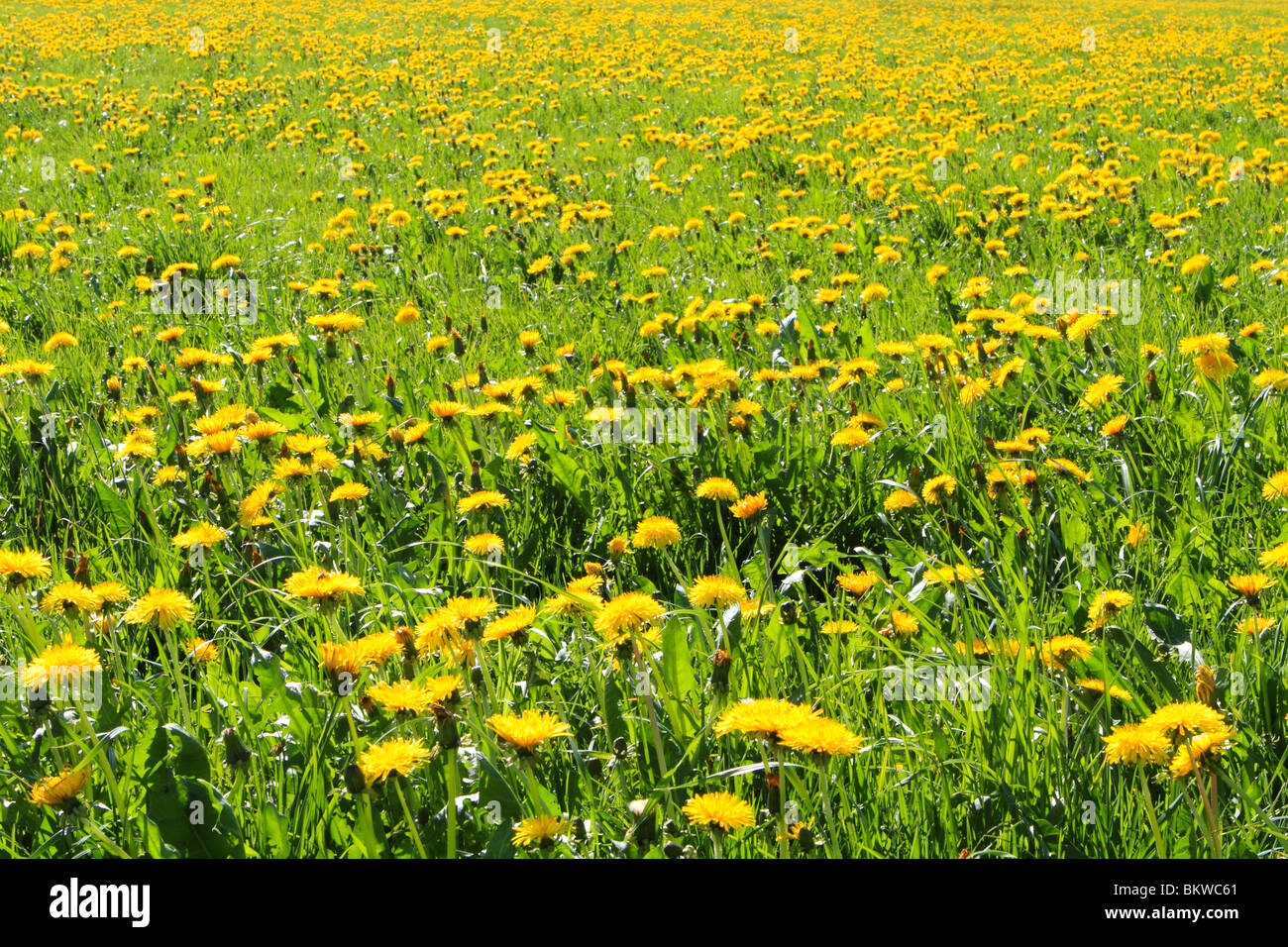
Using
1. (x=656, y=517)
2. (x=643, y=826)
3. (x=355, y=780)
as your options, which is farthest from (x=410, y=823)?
(x=656, y=517)

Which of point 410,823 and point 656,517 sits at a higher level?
point 656,517

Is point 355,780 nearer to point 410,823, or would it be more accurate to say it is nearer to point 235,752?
point 410,823

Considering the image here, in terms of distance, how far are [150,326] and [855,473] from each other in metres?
3.20

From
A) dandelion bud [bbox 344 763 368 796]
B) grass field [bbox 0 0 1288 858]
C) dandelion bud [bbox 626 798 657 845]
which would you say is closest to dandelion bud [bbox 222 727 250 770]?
grass field [bbox 0 0 1288 858]

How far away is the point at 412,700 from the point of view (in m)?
1.68

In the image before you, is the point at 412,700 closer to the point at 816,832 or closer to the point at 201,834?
the point at 201,834

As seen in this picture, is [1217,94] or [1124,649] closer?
[1124,649]

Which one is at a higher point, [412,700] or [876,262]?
[876,262]

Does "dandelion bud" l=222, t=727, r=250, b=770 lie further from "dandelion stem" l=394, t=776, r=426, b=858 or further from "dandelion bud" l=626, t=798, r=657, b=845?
"dandelion bud" l=626, t=798, r=657, b=845

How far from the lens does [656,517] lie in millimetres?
2332

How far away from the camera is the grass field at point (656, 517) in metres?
1.65

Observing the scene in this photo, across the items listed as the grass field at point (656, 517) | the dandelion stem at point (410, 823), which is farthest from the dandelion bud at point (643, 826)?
the dandelion stem at point (410, 823)

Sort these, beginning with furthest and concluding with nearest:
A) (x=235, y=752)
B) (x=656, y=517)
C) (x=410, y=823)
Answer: (x=656, y=517) < (x=235, y=752) < (x=410, y=823)

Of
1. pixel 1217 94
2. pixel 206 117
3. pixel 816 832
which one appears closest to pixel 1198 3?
pixel 1217 94
